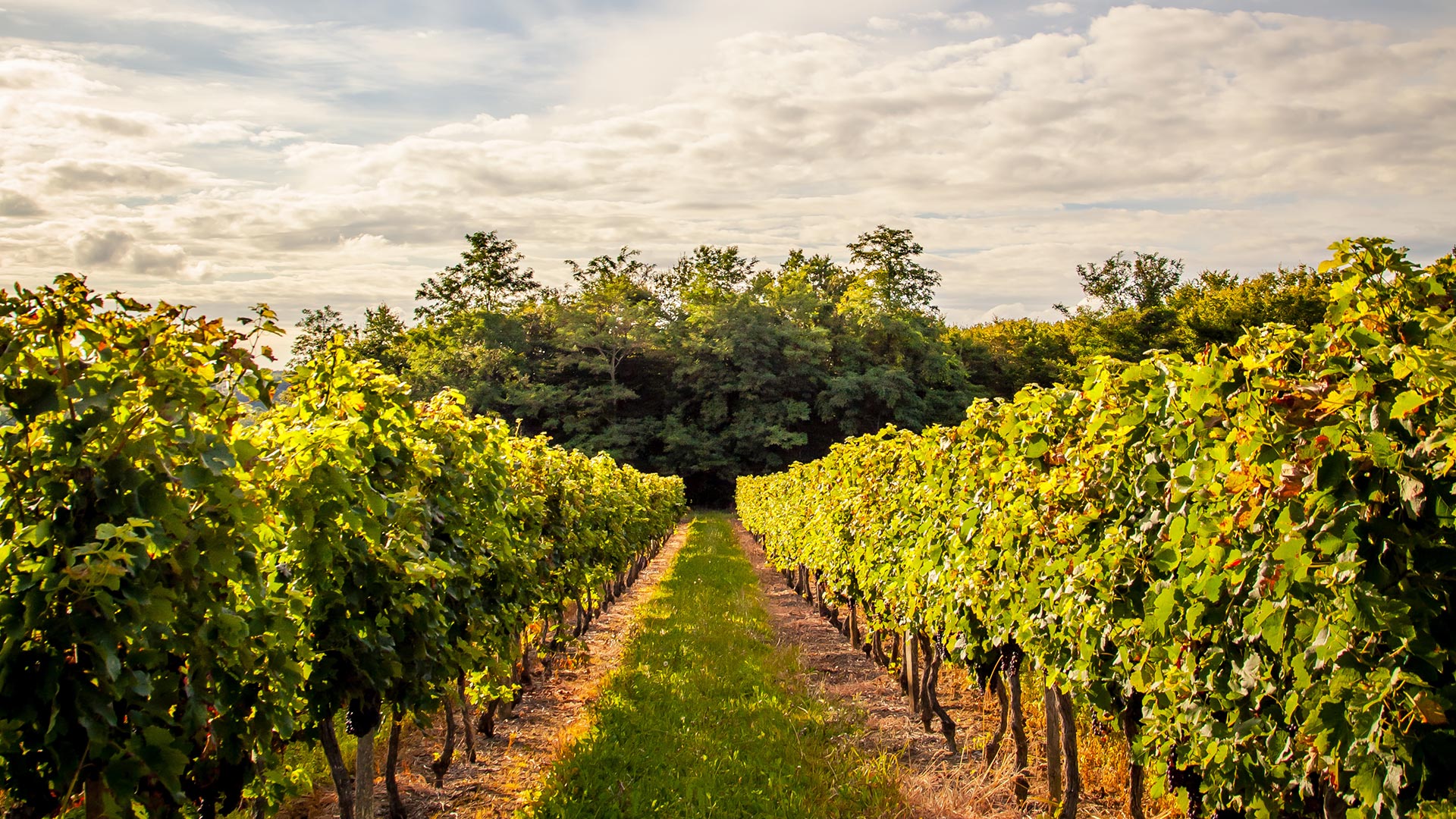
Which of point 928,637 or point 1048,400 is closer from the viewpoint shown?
point 1048,400

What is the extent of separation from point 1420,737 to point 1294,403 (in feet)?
3.08

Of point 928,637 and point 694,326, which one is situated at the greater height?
point 694,326

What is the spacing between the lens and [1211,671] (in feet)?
10.3

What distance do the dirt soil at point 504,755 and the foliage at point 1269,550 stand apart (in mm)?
3558

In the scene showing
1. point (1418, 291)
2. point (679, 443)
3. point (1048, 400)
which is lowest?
point (679, 443)

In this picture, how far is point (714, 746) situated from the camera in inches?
265

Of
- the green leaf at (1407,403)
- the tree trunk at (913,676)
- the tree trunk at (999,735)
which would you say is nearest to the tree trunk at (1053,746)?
the tree trunk at (999,735)

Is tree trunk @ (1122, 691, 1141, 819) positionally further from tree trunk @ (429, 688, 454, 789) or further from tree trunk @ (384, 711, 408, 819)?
tree trunk @ (429, 688, 454, 789)

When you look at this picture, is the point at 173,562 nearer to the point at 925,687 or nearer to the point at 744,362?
the point at 925,687

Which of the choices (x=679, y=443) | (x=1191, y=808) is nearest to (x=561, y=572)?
(x=1191, y=808)

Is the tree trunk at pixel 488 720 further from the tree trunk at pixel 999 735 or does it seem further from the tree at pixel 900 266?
the tree at pixel 900 266

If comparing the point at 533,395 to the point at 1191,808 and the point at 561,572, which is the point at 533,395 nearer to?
the point at 561,572

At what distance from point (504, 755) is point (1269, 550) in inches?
240

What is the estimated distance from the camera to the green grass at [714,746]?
565cm
